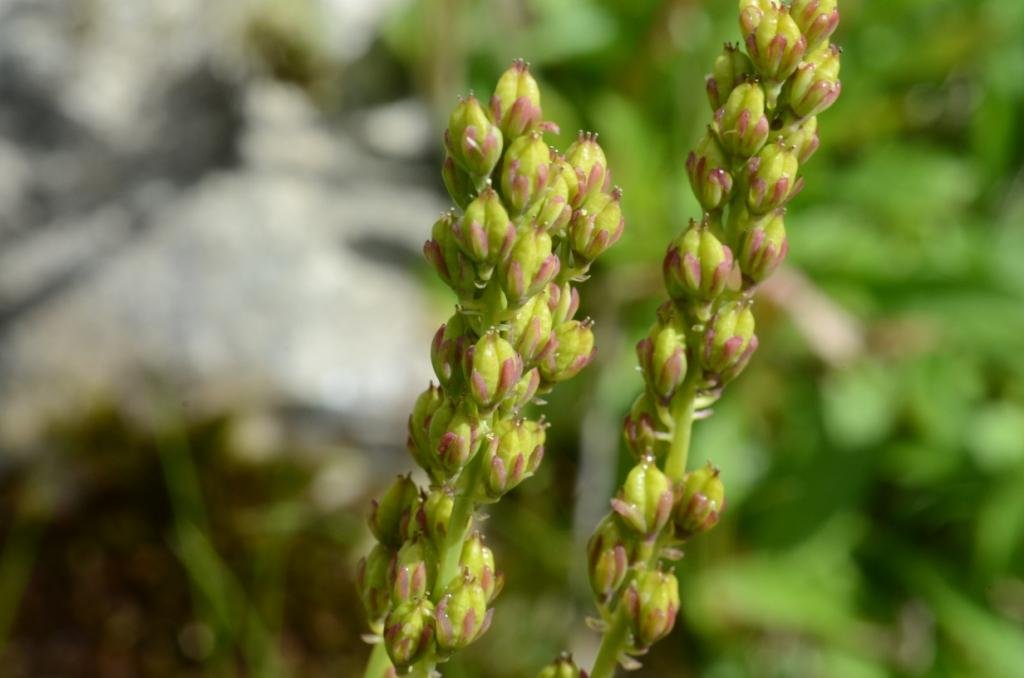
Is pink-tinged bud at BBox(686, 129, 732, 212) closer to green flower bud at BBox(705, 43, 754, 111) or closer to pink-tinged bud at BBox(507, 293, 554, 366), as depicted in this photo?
green flower bud at BBox(705, 43, 754, 111)

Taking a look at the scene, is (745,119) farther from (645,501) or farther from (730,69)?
(645,501)

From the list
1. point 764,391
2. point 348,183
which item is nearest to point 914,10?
point 764,391

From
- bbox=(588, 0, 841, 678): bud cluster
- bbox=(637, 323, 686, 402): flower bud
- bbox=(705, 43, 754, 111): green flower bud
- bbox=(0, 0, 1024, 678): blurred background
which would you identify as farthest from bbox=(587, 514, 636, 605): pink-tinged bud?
bbox=(0, 0, 1024, 678): blurred background

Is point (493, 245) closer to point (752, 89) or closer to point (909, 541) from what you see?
point (752, 89)

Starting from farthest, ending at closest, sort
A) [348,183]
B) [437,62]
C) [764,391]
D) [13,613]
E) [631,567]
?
1. [348,183]
2. [437,62]
3. [764,391]
4. [13,613]
5. [631,567]

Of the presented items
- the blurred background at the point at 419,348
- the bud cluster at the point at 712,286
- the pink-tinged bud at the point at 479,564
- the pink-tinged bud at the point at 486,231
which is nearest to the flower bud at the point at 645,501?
the bud cluster at the point at 712,286

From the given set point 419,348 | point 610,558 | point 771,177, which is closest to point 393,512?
point 610,558
